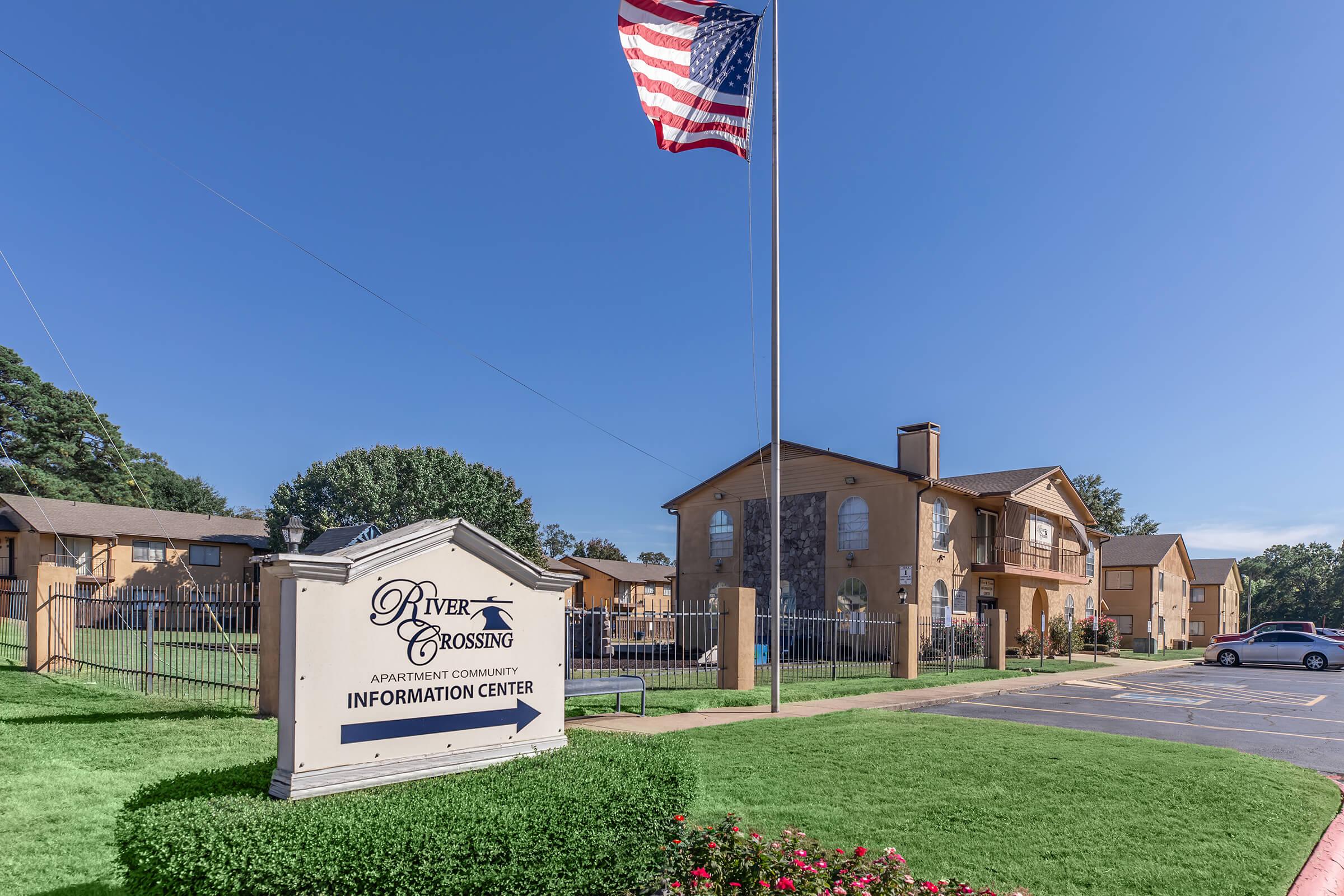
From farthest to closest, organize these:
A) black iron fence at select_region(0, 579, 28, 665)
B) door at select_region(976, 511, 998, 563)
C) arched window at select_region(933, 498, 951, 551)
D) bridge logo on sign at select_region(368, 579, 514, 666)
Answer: door at select_region(976, 511, 998, 563) < arched window at select_region(933, 498, 951, 551) < black iron fence at select_region(0, 579, 28, 665) < bridge logo on sign at select_region(368, 579, 514, 666)

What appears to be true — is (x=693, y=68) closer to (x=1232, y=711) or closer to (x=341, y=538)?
(x=341, y=538)

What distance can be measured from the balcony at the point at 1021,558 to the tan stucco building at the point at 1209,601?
28.5m

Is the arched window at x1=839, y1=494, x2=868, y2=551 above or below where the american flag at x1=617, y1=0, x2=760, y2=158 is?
below

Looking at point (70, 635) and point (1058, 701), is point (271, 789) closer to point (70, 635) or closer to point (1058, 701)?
point (70, 635)

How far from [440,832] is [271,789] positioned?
49.4 inches

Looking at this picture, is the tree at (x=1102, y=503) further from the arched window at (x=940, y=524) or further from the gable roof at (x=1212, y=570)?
the arched window at (x=940, y=524)

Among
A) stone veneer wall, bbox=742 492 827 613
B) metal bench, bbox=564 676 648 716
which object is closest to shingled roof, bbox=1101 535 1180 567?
stone veneer wall, bbox=742 492 827 613

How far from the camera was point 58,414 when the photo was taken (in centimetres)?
5631

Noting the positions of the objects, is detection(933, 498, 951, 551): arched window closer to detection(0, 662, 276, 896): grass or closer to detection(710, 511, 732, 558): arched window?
detection(710, 511, 732, 558): arched window

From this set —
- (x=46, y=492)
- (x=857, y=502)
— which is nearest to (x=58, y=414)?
(x=46, y=492)

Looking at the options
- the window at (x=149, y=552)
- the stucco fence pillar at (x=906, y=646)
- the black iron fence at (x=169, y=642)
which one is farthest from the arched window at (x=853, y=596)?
the window at (x=149, y=552)

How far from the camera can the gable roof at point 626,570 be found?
204 ft

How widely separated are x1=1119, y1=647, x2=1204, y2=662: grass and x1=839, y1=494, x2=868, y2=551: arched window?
44.2 ft

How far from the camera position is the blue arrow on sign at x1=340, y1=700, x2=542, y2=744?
4.77 m
